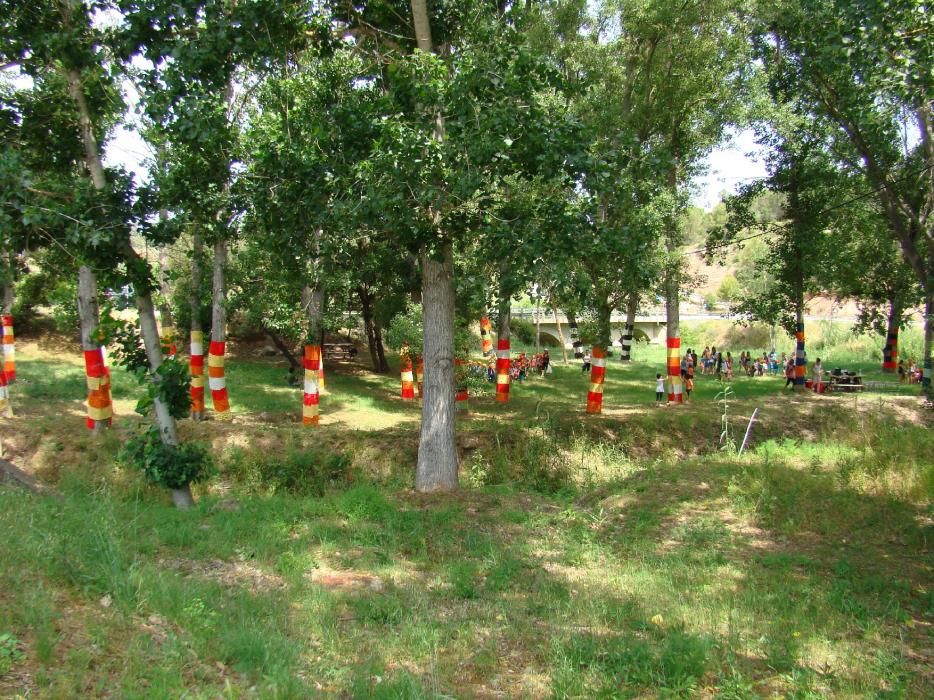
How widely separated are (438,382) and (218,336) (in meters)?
6.89

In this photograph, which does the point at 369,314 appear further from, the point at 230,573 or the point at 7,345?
the point at 230,573

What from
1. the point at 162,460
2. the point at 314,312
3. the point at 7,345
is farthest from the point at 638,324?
the point at 162,460

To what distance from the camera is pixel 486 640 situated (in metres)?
5.48

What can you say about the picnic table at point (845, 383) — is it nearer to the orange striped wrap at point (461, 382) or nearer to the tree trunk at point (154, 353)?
the orange striped wrap at point (461, 382)

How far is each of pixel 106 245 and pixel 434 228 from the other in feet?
13.8

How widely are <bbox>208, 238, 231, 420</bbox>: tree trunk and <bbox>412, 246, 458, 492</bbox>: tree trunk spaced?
19.7ft

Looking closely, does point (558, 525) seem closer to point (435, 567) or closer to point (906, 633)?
point (435, 567)

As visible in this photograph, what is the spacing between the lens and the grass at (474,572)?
4.61 metres

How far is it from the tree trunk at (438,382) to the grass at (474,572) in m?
0.58

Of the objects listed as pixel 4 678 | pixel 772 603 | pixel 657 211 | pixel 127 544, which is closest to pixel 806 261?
pixel 657 211

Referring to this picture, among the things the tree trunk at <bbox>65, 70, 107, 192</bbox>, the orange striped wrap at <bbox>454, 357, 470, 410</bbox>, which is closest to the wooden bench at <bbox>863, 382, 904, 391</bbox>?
the orange striped wrap at <bbox>454, 357, 470, 410</bbox>

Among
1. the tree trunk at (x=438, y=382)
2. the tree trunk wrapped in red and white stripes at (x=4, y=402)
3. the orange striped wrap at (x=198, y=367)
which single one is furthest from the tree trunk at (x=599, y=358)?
the tree trunk wrapped in red and white stripes at (x=4, y=402)

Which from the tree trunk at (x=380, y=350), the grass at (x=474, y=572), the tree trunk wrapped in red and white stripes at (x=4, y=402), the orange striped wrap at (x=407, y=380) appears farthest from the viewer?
the tree trunk at (x=380, y=350)

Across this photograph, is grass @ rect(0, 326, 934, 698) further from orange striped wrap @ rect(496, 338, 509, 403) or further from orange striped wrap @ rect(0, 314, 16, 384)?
orange striped wrap @ rect(496, 338, 509, 403)
